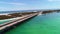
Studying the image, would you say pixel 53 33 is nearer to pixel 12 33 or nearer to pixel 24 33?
pixel 24 33

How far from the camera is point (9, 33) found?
13.9m

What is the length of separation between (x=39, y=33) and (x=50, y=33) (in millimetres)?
1120

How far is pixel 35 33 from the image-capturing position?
1392 cm

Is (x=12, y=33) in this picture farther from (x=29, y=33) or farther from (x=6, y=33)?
(x=29, y=33)

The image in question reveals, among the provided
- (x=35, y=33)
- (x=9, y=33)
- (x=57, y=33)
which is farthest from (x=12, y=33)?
(x=57, y=33)

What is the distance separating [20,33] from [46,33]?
259 centimetres

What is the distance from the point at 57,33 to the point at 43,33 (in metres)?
1.41

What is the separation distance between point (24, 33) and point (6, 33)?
1763 millimetres

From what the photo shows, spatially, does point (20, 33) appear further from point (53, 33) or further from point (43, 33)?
point (53, 33)

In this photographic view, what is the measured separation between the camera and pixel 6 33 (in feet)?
45.4

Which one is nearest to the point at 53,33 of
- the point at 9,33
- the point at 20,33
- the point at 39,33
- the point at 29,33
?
the point at 39,33

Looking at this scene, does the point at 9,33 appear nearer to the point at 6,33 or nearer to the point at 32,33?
the point at 6,33

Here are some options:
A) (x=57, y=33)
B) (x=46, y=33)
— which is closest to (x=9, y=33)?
(x=46, y=33)

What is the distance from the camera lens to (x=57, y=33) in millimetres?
14078
